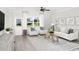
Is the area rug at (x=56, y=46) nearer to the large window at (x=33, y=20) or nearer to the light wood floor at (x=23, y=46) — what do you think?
the light wood floor at (x=23, y=46)

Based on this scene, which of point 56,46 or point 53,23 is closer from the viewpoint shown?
point 56,46

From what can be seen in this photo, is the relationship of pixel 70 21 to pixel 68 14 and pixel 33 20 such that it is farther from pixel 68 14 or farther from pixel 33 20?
pixel 33 20

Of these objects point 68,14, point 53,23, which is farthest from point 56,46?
point 68,14

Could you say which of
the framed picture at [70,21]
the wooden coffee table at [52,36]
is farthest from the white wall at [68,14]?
the wooden coffee table at [52,36]

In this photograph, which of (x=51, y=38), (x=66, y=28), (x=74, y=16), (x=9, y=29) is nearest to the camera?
(x=9, y=29)

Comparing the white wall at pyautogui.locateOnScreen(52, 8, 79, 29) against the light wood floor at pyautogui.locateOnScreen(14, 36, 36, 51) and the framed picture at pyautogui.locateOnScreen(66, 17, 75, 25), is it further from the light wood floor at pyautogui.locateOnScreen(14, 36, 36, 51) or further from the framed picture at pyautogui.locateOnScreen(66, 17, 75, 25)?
the light wood floor at pyautogui.locateOnScreen(14, 36, 36, 51)

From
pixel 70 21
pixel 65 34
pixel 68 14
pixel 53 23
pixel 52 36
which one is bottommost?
pixel 52 36

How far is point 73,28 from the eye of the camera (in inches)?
209

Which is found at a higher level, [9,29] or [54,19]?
[54,19]

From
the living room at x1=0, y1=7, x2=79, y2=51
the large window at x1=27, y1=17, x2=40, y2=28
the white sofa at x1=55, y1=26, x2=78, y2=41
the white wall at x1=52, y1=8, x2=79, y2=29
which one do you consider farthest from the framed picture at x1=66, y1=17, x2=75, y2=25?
the large window at x1=27, y1=17, x2=40, y2=28

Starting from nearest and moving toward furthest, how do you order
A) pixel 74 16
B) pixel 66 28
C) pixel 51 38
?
pixel 74 16, pixel 66 28, pixel 51 38

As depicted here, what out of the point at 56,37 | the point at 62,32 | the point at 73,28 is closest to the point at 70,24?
the point at 73,28

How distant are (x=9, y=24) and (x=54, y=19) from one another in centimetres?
266

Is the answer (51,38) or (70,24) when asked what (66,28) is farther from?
(51,38)
